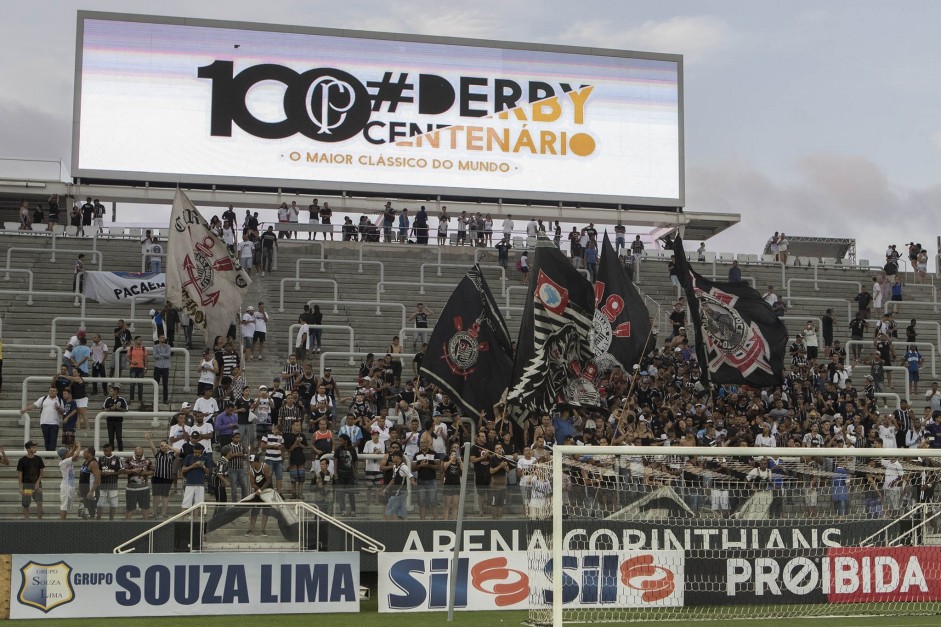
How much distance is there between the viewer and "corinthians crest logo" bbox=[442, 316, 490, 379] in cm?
1997

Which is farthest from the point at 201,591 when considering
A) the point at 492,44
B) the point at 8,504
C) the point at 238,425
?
the point at 492,44

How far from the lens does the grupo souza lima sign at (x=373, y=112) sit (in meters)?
39.7

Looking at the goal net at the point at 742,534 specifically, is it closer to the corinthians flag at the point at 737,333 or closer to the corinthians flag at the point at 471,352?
the corinthians flag at the point at 471,352

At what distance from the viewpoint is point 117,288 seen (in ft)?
99.3

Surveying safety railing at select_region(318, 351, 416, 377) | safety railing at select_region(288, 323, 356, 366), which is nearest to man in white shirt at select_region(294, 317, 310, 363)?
safety railing at select_region(288, 323, 356, 366)

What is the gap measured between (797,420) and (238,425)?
36.4 feet

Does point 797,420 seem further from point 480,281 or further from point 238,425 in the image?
point 238,425

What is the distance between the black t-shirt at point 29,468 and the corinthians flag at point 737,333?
11.1 metres

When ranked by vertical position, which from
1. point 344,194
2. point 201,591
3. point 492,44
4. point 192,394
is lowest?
point 201,591

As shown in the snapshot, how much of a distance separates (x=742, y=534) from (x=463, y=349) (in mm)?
5160

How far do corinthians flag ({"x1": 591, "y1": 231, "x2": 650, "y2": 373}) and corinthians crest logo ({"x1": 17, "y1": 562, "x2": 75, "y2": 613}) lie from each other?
9472 millimetres

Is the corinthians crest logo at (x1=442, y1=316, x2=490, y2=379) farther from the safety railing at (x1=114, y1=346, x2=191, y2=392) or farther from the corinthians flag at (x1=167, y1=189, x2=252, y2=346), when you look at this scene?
the safety railing at (x1=114, y1=346, x2=191, y2=392)

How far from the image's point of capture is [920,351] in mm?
32531

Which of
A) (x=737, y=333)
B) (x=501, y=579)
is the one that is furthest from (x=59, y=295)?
(x=737, y=333)
